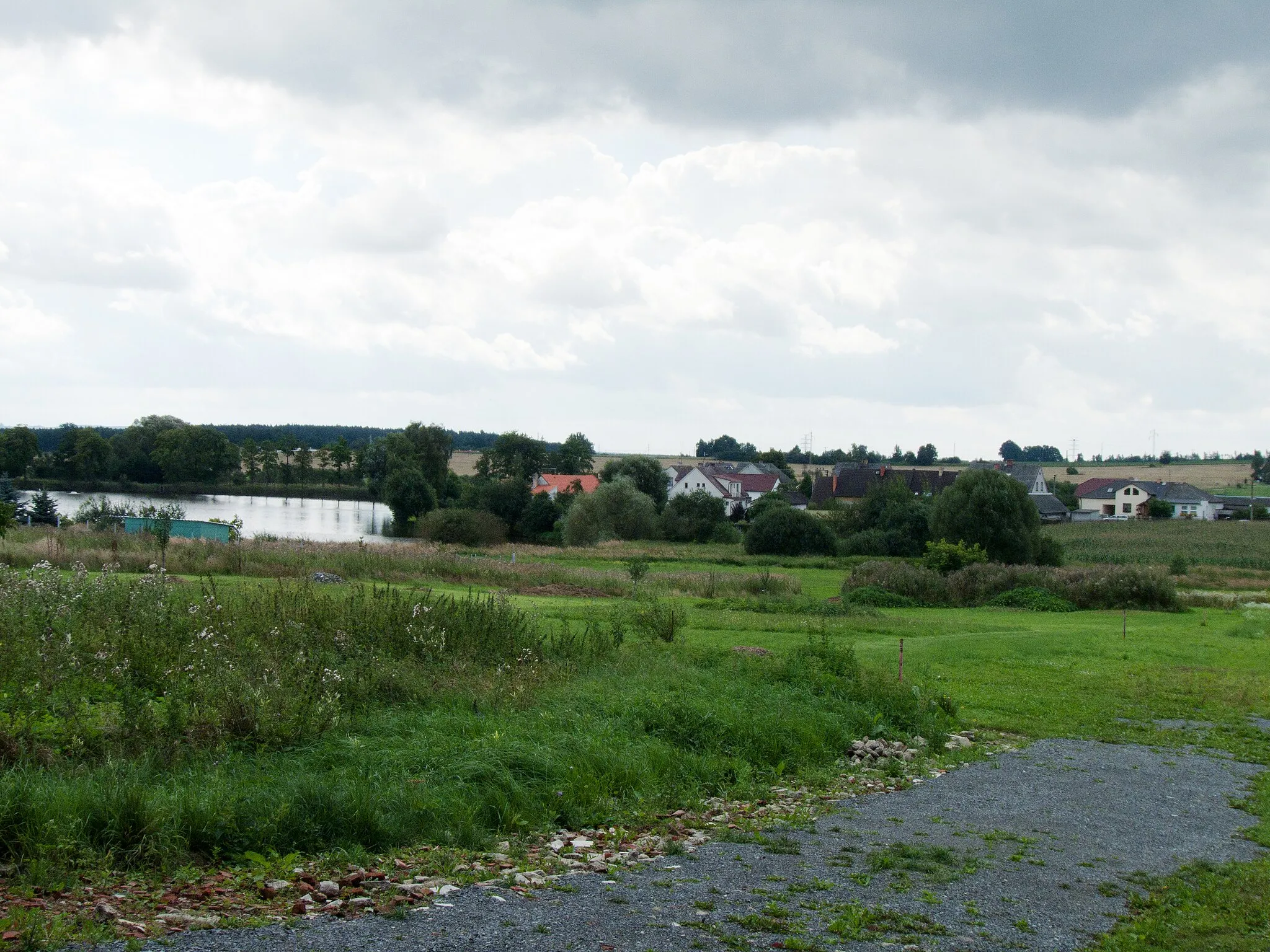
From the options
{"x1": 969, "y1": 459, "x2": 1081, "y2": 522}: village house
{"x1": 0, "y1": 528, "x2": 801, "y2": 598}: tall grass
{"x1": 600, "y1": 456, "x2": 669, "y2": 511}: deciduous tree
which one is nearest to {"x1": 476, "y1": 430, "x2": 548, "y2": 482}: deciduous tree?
{"x1": 600, "y1": 456, "x2": 669, "y2": 511}: deciduous tree

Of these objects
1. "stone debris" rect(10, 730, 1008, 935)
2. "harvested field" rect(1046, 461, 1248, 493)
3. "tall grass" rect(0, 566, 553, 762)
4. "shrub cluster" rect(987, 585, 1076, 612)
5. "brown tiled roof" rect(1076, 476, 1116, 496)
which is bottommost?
"shrub cluster" rect(987, 585, 1076, 612)

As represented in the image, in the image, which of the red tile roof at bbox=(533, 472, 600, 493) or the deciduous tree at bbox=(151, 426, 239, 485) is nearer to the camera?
the red tile roof at bbox=(533, 472, 600, 493)

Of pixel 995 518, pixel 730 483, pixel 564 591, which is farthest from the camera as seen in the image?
pixel 730 483

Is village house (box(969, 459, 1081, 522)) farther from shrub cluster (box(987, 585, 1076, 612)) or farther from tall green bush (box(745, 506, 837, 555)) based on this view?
shrub cluster (box(987, 585, 1076, 612))

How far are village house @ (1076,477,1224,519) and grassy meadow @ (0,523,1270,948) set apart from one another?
109 meters

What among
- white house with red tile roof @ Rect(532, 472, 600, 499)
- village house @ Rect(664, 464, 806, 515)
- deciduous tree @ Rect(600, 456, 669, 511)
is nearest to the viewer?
white house with red tile roof @ Rect(532, 472, 600, 499)

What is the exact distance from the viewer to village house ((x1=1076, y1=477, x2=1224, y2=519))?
12175 cm

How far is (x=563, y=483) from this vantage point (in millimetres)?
113375

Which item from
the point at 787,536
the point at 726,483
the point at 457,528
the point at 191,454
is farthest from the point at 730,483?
the point at 191,454

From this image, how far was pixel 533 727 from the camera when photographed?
37.3 feet

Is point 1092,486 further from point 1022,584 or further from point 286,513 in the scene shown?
point 286,513

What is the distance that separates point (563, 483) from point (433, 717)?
102 metres

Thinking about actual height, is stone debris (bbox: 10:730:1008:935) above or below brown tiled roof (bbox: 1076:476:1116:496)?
below

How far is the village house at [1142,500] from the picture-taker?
399 ft
